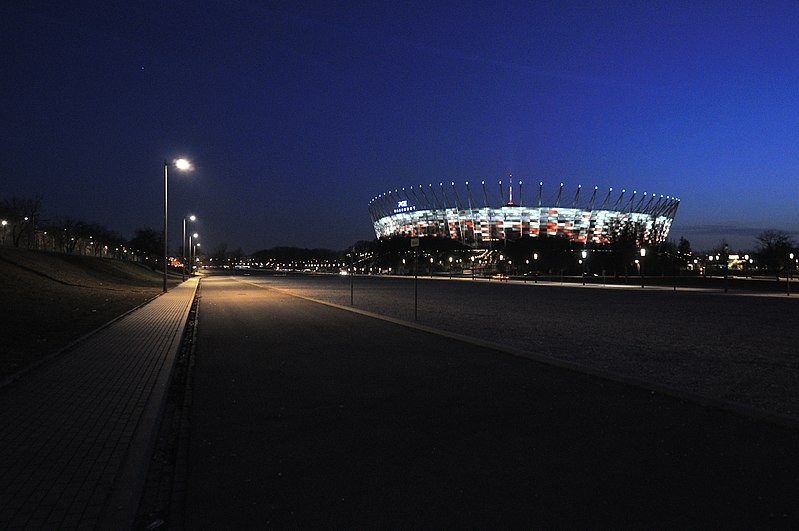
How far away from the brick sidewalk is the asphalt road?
60 centimetres

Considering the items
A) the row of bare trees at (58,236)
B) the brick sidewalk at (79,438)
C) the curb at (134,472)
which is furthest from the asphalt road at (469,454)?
the row of bare trees at (58,236)

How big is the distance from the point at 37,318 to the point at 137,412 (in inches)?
527

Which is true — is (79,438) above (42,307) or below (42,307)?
below

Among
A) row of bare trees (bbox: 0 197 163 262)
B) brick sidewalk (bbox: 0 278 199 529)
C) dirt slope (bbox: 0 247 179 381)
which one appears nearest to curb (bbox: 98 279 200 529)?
brick sidewalk (bbox: 0 278 199 529)

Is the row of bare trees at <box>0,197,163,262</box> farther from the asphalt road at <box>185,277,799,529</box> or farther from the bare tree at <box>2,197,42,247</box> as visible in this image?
the asphalt road at <box>185,277,799,529</box>

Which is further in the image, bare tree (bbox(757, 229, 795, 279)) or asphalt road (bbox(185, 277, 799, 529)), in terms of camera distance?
bare tree (bbox(757, 229, 795, 279))

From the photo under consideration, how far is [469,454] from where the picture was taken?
5.46 m

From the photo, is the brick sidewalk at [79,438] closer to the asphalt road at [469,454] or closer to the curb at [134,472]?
the curb at [134,472]

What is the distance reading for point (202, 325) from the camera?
18078 millimetres

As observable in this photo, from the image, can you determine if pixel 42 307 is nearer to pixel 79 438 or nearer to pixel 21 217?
pixel 79 438

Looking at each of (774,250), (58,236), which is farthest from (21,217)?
(774,250)

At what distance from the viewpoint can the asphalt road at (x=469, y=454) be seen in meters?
4.23

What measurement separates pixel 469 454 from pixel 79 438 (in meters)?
4.00

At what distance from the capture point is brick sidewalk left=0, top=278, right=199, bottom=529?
164 inches
